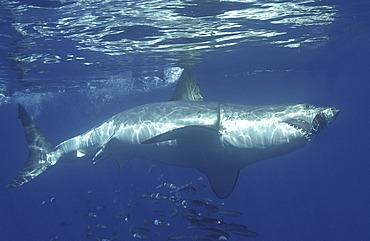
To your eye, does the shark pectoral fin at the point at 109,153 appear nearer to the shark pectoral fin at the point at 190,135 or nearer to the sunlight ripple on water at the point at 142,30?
the shark pectoral fin at the point at 190,135

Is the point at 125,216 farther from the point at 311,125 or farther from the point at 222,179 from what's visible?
the point at 311,125

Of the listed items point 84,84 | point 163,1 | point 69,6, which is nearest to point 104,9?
point 69,6

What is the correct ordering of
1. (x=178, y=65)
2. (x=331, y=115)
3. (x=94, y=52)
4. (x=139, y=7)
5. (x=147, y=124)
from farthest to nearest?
(x=178, y=65) → (x=94, y=52) → (x=139, y=7) → (x=147, y=124) → (x=331, y=115)

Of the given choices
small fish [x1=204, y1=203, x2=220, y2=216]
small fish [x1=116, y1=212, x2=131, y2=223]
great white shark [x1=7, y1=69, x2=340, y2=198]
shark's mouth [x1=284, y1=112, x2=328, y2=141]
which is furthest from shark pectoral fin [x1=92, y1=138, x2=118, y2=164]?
shark's mouth [x1=284, y1=112, x2=328, y2=141]

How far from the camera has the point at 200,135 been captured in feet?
21.8

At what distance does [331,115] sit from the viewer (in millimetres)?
5762

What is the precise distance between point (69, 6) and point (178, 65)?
1323 cm

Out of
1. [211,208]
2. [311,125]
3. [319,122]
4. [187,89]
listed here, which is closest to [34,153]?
[187,89]

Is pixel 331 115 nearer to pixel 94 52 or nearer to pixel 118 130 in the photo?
pixel 118 130

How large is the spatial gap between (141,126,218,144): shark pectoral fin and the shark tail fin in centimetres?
535

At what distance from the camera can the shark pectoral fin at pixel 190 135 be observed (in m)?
6.22

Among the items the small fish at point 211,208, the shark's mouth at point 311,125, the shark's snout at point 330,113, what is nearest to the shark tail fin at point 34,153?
the small fish at point 211,208

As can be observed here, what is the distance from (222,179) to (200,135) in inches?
90.2

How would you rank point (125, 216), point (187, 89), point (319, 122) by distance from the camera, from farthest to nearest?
1. point (125, 216)
2. point (187, 89)
3. point (319, 122)
